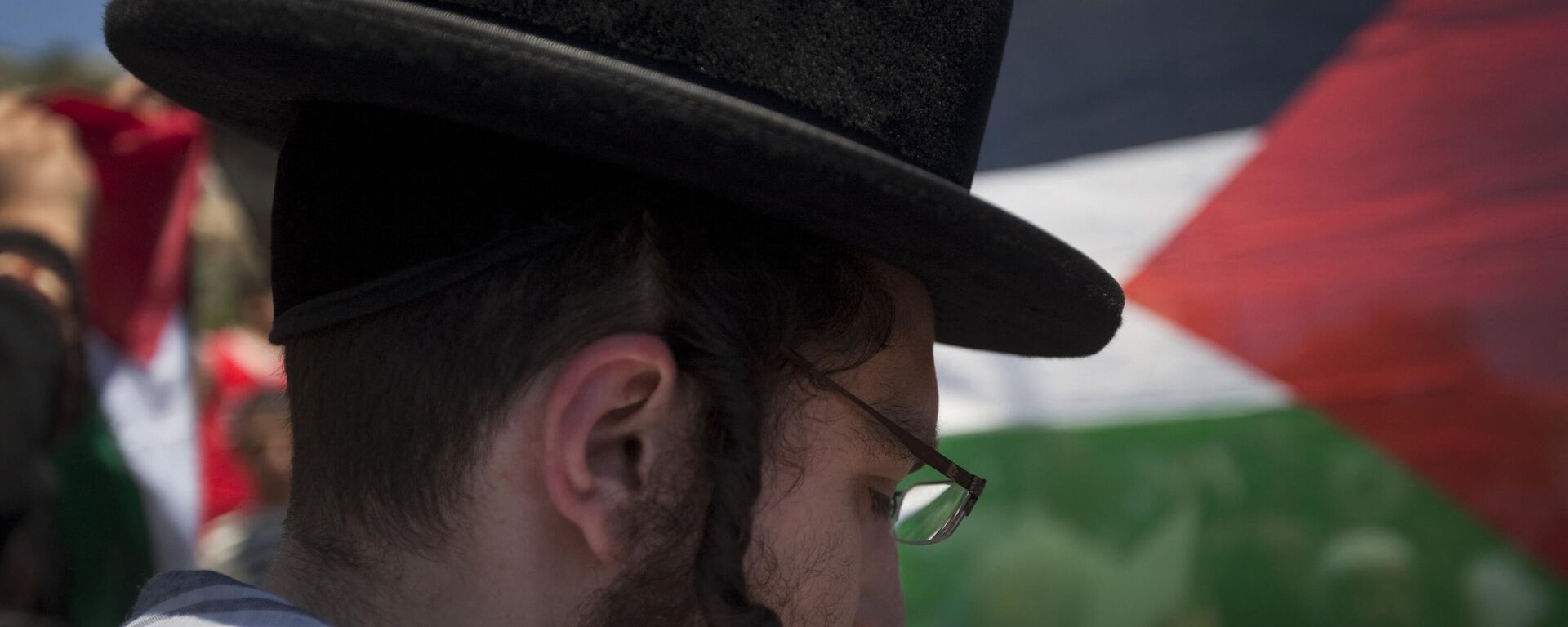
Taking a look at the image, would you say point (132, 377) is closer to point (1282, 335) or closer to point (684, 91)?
point (1282, 335)

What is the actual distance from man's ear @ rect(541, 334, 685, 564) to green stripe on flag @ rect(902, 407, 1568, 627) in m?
2.03

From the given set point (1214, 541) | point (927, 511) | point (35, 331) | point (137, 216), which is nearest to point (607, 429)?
point (927, 511)

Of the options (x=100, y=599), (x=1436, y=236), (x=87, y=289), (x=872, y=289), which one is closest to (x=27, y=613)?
(x=100, y=599)

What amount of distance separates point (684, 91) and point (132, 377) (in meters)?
3.31

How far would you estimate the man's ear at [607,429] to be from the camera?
3.42ft

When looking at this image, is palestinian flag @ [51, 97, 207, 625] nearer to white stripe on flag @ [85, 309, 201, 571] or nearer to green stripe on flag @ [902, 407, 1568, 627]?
white stripe on flag @ [85, 309, 201, 571]

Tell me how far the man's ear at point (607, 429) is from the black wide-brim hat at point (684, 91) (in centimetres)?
12

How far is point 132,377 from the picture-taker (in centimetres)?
373

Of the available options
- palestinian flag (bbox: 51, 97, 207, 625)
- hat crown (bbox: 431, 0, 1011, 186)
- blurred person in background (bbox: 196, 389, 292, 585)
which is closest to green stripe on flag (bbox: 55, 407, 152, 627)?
palestinian flag (bbox: 51, 97, 207, 625)

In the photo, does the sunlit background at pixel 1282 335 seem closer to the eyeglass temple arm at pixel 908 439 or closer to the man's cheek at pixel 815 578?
the eyeglass temple arm at pixel 908 439

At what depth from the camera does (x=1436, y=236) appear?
2.64 m

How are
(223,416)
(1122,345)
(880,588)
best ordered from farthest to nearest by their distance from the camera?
(223,416) < (1122,345) < (880,588)

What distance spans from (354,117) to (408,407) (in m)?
0.25

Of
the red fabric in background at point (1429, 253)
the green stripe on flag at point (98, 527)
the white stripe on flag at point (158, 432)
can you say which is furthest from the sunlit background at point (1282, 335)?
the green stripe on flag at point (98, 527)
